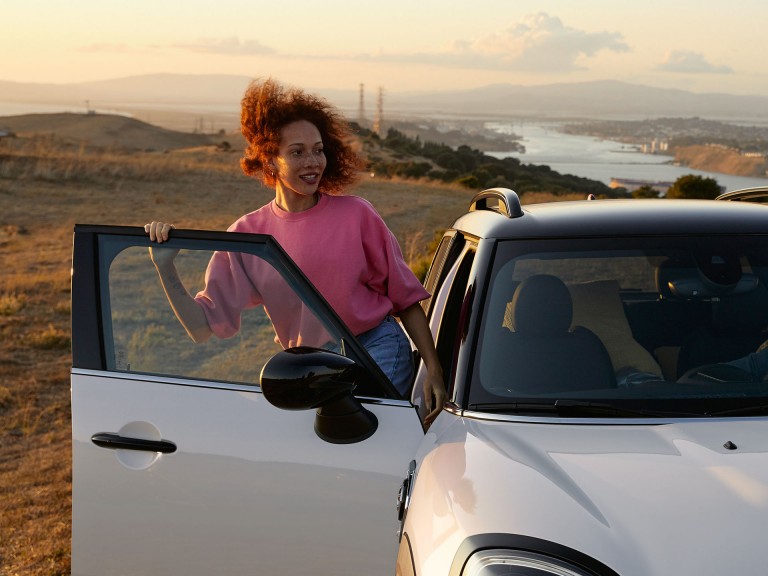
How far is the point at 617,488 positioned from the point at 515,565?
0.36 m

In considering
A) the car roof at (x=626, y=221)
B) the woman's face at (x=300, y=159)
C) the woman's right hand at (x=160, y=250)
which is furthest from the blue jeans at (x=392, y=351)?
the woman's right hand at (x=160, y=250)

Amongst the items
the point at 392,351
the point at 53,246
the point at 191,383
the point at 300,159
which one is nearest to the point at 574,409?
the point at 392,351

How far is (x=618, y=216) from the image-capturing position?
11.2 ft

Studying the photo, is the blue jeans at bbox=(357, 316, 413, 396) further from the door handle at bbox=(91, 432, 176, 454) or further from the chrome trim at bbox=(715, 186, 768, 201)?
the chrome trim at bbox=(715, 186, 768, 201)

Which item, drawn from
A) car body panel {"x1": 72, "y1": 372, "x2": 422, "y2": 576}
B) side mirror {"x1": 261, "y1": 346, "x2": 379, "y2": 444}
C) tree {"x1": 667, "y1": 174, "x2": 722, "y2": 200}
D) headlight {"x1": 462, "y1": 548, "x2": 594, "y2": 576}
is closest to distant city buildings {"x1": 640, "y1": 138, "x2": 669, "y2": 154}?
tree {"x1": 667, "y1": 174, "x2": 722, "y2": 200}

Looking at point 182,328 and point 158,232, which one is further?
point 182,328

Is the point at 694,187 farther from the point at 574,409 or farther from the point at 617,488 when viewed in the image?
the point at 617,488

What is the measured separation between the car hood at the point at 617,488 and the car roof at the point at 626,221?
2.46ft

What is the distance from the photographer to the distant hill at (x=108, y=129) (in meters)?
92.8

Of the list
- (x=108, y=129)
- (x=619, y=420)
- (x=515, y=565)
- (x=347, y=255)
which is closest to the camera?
(x=515, y=565)

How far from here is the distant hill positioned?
304 feet

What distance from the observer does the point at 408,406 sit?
9.70 ft

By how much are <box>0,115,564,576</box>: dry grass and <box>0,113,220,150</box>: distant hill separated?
38.6 meters

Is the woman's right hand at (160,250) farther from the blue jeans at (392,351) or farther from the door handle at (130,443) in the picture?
the blue jeans at (392,351)
